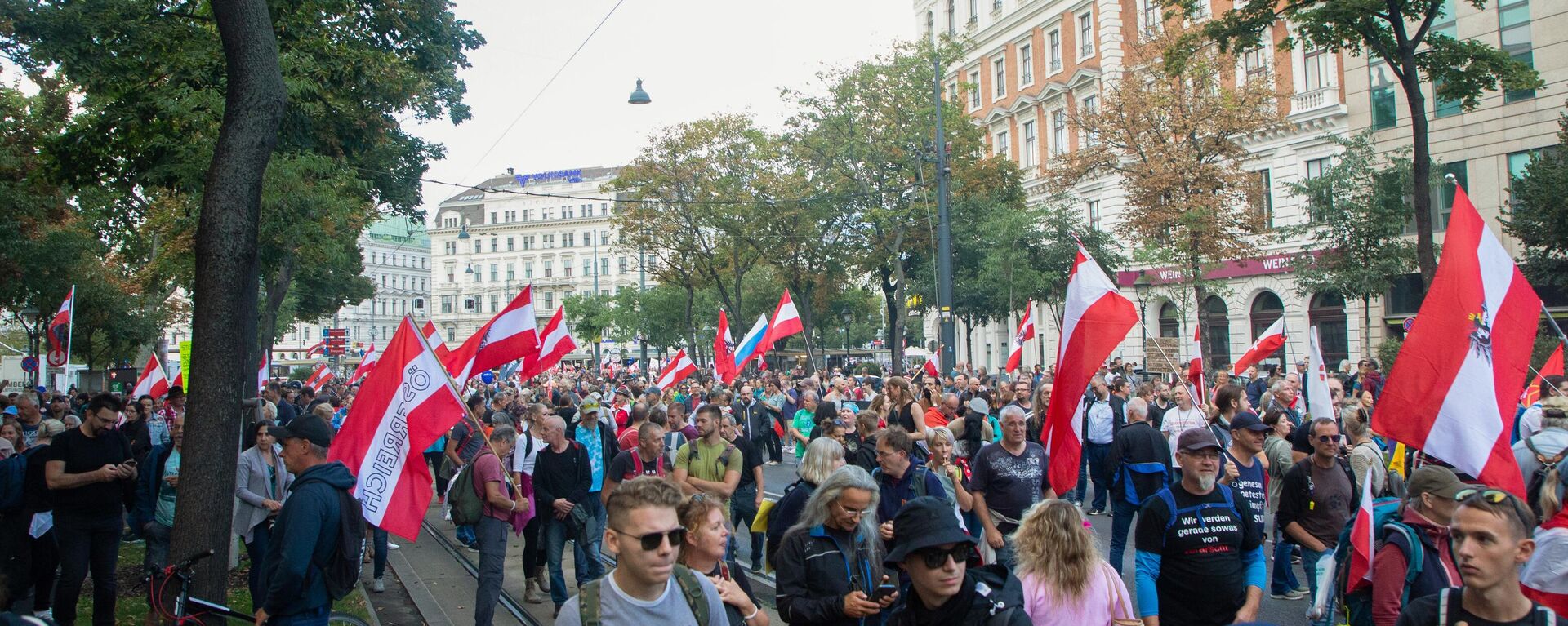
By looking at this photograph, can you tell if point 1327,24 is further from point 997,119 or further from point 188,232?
point 997,119

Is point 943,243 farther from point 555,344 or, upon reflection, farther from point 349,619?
point 349,619

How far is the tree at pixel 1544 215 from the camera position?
27.0 metres

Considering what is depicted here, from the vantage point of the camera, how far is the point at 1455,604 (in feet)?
11.5

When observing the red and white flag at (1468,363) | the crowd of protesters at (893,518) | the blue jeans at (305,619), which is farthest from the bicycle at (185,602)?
the red and white flag at (1468,363)

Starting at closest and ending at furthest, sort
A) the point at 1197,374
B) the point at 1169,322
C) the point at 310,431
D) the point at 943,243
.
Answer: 1. the point at 310,431
2. the point at 1197,374
3. the point at 943,243
4. the point at 1169,322

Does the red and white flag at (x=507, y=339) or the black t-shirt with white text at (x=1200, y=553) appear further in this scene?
the red and white flag at (x=507, y=339)

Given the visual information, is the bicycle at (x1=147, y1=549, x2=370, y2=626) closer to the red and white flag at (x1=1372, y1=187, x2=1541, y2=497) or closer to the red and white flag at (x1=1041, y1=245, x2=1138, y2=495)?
the red and white flag at (x1=1041, y1=245, x2=1138, y2=495)

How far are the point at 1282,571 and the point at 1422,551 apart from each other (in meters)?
4.49

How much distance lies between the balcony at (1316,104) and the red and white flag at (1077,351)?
3273cm

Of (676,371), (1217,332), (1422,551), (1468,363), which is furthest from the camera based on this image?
(1217,332)

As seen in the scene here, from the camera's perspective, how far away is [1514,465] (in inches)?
219

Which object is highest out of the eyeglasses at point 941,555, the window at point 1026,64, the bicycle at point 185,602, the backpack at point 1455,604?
the window at point 1026,64

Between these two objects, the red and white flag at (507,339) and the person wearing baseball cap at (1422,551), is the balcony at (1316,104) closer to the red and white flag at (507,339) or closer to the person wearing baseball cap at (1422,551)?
the red and white flag at (507,339)

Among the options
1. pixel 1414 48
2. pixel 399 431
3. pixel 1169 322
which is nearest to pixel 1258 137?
pixel 1169 322
